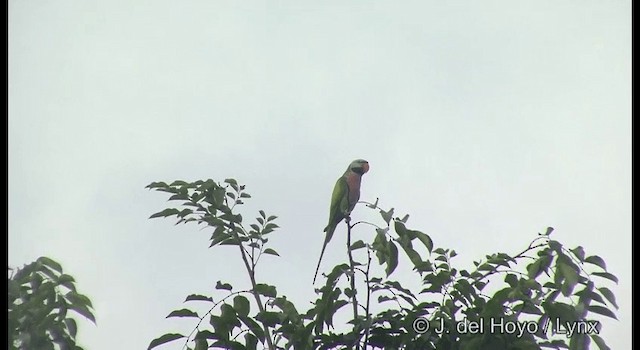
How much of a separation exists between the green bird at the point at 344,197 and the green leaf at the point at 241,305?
8.2 inches

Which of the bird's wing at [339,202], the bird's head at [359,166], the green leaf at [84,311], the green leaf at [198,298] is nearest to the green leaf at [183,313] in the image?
the green leaf at [198,298]

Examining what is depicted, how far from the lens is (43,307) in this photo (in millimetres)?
1062

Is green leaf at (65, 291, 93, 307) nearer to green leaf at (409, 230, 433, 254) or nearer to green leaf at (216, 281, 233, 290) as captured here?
green leaf at (216, 281, 233, 290)

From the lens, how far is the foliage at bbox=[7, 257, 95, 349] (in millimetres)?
1026

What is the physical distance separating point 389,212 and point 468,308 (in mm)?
219

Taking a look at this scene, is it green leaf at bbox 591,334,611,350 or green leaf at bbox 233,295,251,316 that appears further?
green leaf at bbox 233,295,251,316

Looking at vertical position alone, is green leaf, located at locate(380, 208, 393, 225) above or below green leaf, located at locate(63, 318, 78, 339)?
above

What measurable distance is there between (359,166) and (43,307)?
2.44 ft

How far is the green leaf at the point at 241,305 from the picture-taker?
3.77ft

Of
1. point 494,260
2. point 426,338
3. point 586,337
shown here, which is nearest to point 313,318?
point 426,338

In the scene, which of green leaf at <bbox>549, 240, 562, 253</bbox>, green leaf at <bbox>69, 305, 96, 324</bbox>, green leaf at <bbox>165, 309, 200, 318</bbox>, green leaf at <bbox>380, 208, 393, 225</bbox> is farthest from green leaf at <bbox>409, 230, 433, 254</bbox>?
green leaf at <bbox>69, 305, 96, 324</bbox>

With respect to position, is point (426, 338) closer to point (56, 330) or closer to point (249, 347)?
point (249, 347)

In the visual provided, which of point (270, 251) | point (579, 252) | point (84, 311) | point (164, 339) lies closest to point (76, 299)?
point (84, 311)

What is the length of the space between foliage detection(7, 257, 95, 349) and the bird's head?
2.17ft
